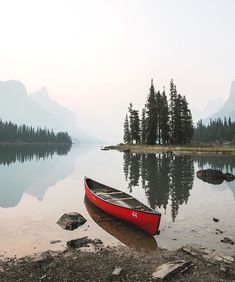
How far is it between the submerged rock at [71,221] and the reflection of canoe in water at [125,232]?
1.23m

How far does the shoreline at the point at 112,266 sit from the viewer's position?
10.2 m

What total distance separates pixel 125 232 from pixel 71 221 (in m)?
3.55

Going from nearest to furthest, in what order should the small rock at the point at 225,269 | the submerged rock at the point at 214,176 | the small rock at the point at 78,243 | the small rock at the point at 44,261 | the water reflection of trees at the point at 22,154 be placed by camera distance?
the small rock at the point at 225,269, the small rock at the point at 44,261, the small rock at the point at 78,243, the submerged rock at the point at 214,176, the water reflection of trees at the point at 22,154

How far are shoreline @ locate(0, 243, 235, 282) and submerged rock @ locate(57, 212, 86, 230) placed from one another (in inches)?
163

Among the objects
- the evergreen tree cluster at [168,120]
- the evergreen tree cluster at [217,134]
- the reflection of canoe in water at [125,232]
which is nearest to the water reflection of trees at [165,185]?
the reflection of canoe in water at [125,232]

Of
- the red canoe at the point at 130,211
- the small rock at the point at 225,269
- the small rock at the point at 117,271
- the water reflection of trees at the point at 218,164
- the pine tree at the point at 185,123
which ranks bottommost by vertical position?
the small rock at the point at 117,271

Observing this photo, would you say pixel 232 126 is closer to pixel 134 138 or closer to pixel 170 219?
pixel 134 138

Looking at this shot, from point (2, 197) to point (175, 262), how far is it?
20.6m

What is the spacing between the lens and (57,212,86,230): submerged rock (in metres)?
17.2

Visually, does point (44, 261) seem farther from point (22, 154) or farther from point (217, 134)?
point (217, 134)

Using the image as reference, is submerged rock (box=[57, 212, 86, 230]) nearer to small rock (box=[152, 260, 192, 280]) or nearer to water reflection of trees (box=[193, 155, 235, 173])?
small rock (box=[152, 260, 192, 280])

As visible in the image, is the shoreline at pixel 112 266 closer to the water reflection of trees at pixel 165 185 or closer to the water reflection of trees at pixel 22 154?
the water reflection of trees at pixel 165 185

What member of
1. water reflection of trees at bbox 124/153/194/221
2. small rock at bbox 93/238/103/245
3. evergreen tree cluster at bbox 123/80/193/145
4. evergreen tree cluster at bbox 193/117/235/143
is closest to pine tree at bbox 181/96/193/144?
evergreen tree cluster at bbox 123/80/193/145

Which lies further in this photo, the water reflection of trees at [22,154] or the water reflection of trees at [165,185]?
the water reflection of trees at [22,154]
